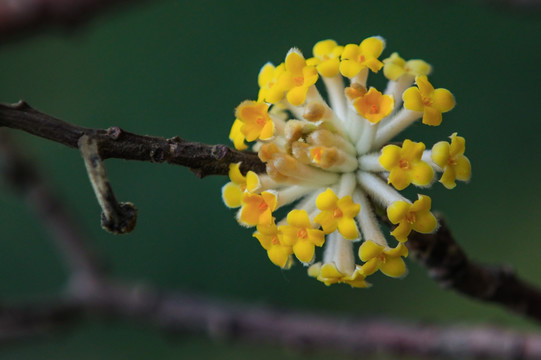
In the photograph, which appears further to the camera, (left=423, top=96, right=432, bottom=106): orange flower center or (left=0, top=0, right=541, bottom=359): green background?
(left=0, top=0, right=541, bottom=359): green background

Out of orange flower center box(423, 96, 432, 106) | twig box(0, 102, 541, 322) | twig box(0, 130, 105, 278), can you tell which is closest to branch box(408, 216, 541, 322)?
twig box(0, 102, 541, 322)

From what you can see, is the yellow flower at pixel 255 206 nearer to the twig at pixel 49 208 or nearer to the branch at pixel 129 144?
the branch at pixel 129 144

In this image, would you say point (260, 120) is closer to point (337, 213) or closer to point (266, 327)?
point (337, 213)

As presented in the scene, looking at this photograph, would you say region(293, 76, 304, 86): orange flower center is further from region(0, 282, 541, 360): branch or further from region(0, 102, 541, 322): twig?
region(0, 282, 541, 360): branch

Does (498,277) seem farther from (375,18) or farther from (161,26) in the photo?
(161,26)

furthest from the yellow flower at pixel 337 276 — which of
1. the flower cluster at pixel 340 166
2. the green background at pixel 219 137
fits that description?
the green background at pixel 219 137

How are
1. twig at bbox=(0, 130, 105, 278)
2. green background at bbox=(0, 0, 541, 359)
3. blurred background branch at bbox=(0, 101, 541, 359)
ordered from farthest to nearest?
green background at bbox=(0, 0, 541, 359) < twig at bbox=(0, 130, 105, 278) < blurred background branch at bbox=(0, 101, 541, 359)
